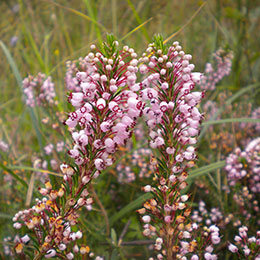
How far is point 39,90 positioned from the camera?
7.13 ft

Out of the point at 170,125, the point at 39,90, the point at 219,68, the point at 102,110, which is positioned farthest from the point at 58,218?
the point at 219,68

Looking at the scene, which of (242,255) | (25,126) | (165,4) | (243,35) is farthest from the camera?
(165,4)

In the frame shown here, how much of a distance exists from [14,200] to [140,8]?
9.36 ft

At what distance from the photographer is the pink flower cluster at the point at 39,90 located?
2.13 metres

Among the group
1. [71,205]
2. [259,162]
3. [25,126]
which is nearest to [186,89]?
[71,205]

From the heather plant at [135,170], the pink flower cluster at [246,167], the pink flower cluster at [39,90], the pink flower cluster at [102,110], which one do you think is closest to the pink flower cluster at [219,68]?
the heather plant at [135,170]

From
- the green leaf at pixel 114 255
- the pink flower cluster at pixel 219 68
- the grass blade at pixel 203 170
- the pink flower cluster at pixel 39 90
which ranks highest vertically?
the pink flower cluster at pixel 39 90

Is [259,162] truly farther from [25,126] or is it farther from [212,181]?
[25,126]

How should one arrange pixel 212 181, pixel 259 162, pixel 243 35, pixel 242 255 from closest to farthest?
1. pixel 242 255
2. pixel 259 162
3. pixel 212 181
4. pixel 243 35

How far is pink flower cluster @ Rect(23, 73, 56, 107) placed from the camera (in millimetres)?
2127

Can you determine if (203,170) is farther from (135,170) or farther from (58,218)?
(58,218)

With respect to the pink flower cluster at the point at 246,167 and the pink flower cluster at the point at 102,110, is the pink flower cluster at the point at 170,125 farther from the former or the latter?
the pink flower cluster at the point at 246,167

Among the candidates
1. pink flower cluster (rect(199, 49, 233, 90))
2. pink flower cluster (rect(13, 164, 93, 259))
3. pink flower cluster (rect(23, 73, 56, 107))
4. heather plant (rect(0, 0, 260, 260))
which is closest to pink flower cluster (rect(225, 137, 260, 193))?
heather plant (rect(0, 0, 260, 260))

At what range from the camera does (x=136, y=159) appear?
2.22 metres
